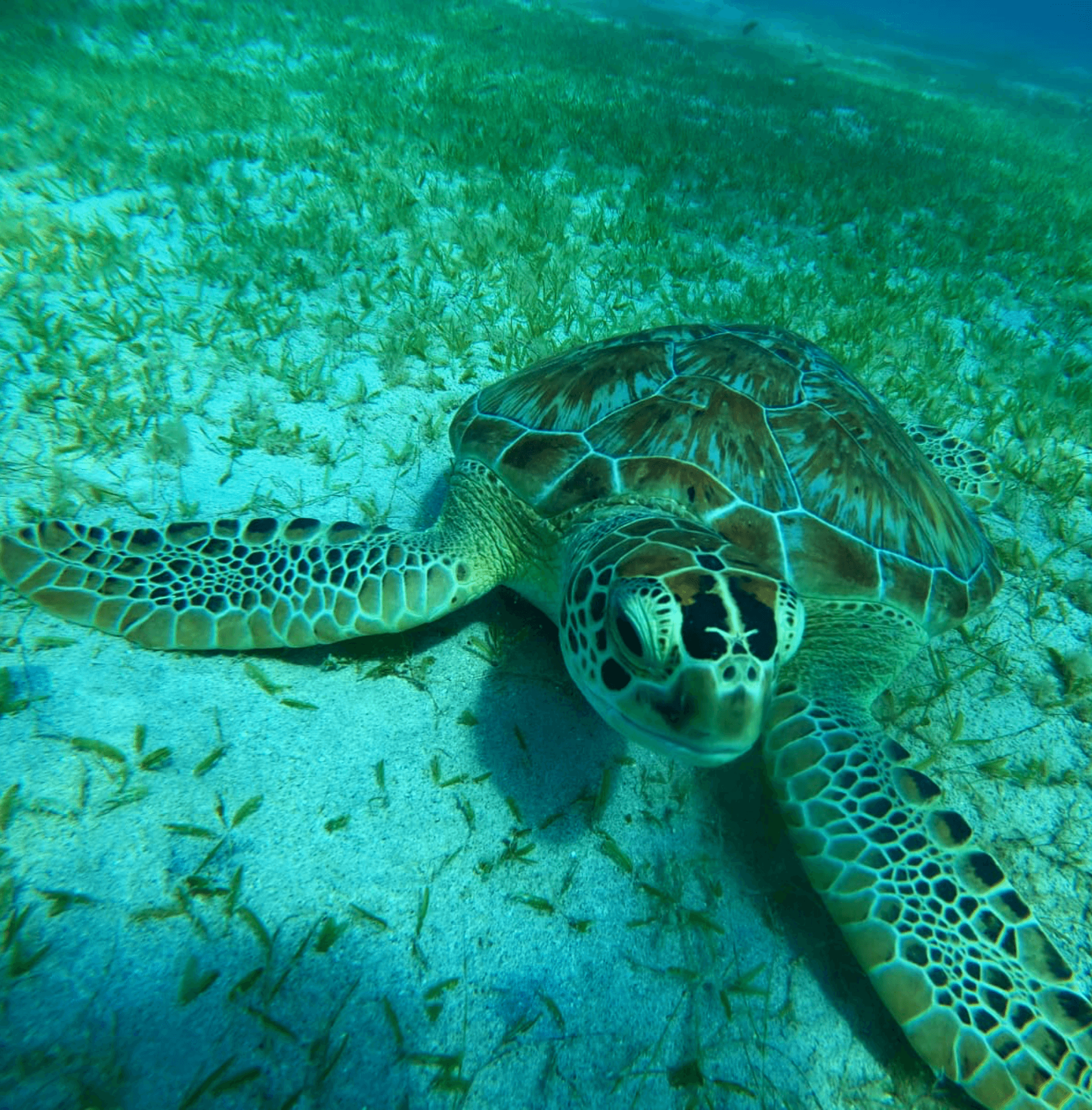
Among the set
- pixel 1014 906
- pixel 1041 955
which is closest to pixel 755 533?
pixel 1014 906

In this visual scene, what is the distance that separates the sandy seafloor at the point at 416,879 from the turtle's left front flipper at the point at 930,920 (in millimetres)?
196

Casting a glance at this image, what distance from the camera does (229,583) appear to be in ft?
7.27

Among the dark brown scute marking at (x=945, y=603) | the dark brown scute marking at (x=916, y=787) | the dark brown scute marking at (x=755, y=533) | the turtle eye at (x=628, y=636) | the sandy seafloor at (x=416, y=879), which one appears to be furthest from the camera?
the dark brown scute marking at (x=945, y=603)

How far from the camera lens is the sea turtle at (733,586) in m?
1.58

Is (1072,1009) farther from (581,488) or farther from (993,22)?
(993,22)

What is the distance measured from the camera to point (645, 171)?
22.6 ft

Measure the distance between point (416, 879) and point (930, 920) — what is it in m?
1.54

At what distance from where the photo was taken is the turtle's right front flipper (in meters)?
2.07

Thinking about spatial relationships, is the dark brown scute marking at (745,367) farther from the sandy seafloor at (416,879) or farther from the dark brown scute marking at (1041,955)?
the dark brown scute marking at (1041,955)

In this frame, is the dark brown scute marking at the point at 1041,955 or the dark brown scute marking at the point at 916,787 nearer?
the dark brown scute marking at the point at 1041,955

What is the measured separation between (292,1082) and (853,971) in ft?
5.32

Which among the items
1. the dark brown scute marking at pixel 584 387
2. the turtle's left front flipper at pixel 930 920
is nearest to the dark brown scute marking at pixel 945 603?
the turtle's left front flipper at pixel 930 920

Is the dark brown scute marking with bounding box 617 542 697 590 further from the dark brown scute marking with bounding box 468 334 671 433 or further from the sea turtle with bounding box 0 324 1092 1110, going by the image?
the dark brown scute marking with bounding box 468 334 671 433

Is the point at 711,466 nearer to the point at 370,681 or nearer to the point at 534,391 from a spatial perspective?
the point at 534,391
